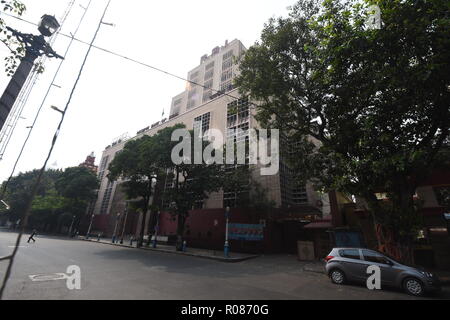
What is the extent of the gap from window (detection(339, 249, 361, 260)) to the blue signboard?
9.01m

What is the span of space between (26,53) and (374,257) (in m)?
14.9

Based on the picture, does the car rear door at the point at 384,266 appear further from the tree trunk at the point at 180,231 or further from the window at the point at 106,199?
the window at the point at 106,199

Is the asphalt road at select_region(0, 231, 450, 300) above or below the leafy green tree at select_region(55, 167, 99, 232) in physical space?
below

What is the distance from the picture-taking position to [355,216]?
16.2m

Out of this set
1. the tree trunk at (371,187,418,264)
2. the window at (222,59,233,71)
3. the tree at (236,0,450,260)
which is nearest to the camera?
the tree at (236,0,450,260)

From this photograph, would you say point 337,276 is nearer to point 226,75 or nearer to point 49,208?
point 226,75

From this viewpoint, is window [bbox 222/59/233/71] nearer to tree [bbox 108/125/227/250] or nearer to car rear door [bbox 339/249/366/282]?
tree [bbox 108/125/227/250]

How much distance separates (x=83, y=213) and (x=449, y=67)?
5094 centimetres

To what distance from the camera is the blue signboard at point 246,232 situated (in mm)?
18050

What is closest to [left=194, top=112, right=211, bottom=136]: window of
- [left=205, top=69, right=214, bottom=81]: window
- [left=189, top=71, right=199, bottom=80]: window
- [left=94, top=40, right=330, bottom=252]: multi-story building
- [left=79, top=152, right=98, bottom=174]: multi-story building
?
[left=94, top=40, right=330, bottom=252]: multi-story building

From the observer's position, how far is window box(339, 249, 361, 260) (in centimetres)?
900

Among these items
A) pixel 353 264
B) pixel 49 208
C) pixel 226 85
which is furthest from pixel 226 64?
pixel 49 208

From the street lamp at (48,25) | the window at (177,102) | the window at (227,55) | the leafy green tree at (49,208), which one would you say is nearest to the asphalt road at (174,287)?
the street lamp at (48,25)

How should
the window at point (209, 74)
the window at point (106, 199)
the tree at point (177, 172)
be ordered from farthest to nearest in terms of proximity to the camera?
1. the window at point (209, 74)
2. the window at point (106, 199)
3. the tree at point (177, 172)
